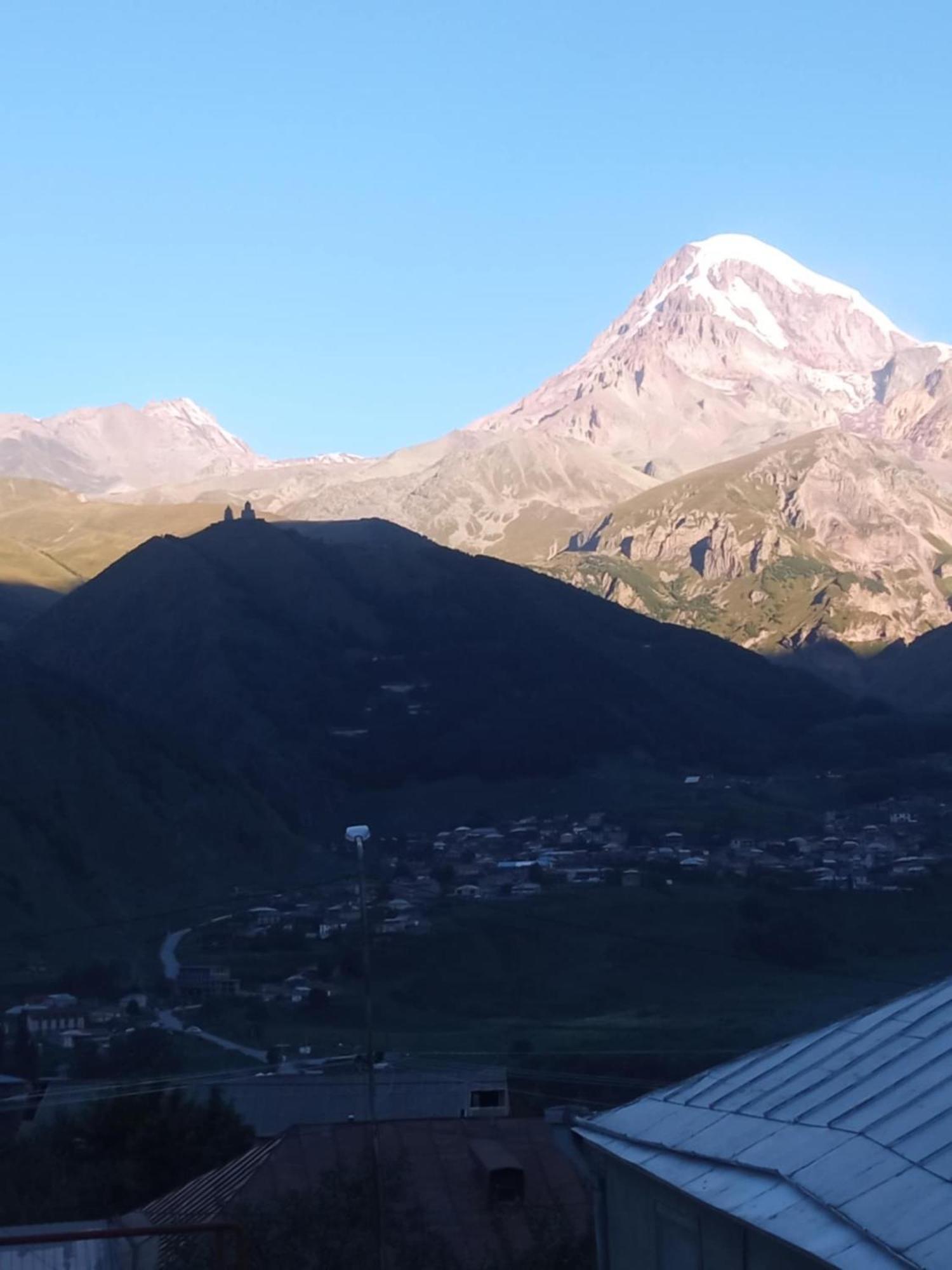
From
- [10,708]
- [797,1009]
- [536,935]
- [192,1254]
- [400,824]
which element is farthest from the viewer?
[400,824]

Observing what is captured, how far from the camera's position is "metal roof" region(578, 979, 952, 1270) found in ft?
21.1

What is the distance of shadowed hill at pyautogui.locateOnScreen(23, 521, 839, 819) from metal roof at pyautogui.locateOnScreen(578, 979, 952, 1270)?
77.8 metres

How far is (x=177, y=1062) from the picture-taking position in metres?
34.1

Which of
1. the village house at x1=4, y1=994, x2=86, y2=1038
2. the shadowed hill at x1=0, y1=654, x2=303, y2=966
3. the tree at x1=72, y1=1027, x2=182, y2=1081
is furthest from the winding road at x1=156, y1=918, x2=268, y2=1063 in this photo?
the shadowed hill at x1=0, y1=654, x2=303, y2=966

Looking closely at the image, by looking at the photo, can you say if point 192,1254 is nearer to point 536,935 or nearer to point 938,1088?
point 938,1088

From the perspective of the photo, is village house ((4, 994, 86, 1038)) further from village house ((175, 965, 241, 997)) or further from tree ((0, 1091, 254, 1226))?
tree ((0, 1091, 254, 1226))

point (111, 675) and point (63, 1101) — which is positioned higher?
point (111, 675)

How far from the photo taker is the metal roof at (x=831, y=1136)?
643 cm

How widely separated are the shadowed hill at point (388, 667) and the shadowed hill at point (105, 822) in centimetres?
1456

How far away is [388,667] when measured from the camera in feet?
415

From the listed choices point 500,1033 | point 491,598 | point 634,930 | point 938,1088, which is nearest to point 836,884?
point 634,930

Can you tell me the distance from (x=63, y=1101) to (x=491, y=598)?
11238cm

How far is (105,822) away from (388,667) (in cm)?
6394

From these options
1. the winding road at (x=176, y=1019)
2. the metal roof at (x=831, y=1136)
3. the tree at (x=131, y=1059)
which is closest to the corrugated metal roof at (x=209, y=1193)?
the metal roof at (x=831, y=1136)
